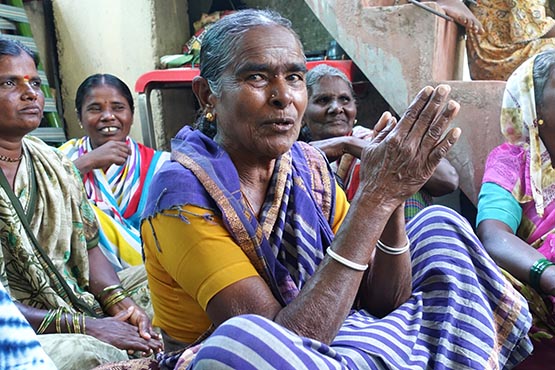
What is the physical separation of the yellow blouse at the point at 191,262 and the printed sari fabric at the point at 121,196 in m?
1.48

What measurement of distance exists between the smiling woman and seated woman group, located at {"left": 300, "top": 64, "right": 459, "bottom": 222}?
1042 mm

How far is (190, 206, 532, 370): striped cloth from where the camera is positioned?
1.14m

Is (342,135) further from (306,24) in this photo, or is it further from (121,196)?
(306,24)

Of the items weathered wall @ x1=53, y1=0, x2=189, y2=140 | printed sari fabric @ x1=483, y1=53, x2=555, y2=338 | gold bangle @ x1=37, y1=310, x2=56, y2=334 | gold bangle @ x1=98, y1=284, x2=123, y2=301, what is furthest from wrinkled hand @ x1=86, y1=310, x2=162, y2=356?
weathered wall @ x1=53, y1=0, x2=189, y2=140

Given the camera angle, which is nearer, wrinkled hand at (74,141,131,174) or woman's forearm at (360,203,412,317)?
woman's forearm at (360,203,412,317)

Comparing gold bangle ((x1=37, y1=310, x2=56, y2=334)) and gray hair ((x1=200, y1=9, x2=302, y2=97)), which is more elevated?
gray hair ((x1=200, y1=9, x2=302, y2=97))

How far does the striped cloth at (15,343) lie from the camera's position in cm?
64

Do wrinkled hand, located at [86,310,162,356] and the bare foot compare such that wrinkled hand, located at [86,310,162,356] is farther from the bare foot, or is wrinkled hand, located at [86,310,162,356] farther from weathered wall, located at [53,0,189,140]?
weathered wall, located at [53,0,189,140]

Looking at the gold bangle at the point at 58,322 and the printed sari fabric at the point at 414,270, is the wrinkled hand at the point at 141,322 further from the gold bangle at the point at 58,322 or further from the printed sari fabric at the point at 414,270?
the printed sari fabric at the point at 414,270

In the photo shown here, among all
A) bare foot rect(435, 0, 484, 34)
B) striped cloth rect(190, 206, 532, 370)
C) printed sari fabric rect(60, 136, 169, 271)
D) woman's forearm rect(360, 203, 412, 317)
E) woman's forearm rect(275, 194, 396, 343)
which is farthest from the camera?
bare foot rect(435, 0, 484, 34)

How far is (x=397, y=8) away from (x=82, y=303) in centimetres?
229

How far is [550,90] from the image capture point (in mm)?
2377

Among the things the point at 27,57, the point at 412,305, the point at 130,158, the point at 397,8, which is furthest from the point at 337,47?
the point at 412,305

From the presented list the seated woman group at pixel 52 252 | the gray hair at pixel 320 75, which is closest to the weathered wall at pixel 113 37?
the gray hair at pixel 320 75
